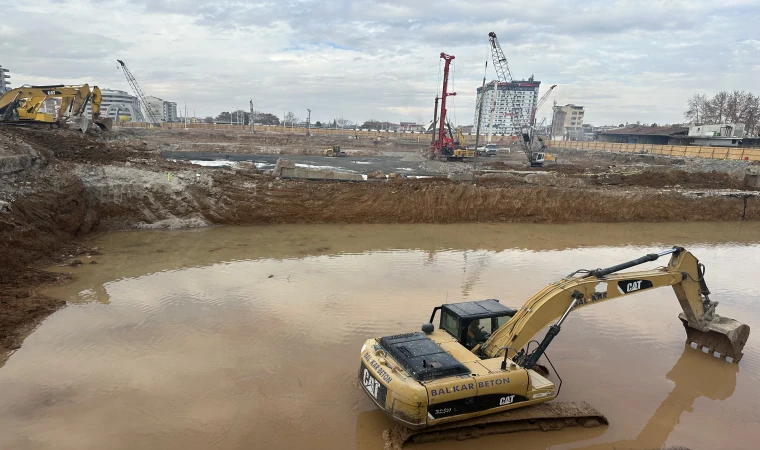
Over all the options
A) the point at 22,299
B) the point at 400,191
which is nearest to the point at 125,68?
the point at 400,191

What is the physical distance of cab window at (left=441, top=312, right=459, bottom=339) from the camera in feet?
24.8

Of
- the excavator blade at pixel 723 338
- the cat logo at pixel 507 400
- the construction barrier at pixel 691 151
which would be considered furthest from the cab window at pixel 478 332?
the construction barrier at pixel 691 151

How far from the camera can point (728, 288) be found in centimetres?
1445

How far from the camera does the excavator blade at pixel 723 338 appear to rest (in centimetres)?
923

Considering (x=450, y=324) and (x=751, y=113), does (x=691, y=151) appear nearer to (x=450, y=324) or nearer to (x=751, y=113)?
(x=751, y=113)

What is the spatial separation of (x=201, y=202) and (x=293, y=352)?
13.9 m

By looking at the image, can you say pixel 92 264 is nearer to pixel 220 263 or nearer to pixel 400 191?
pixel 220 263

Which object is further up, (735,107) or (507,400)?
(735,107)

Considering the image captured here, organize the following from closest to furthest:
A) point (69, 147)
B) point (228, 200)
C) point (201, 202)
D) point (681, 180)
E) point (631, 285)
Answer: point (631, 285) < point (201, 202) < point (228, 200) < point (69, 147) < point (681, 180)

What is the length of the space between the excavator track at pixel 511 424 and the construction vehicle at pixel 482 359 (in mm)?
28

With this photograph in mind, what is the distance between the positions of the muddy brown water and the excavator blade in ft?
0.91

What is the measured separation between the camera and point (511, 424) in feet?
22.7

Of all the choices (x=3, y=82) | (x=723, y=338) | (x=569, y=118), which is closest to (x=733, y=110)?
(x=723, y=338)

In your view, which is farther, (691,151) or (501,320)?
(691,151)
